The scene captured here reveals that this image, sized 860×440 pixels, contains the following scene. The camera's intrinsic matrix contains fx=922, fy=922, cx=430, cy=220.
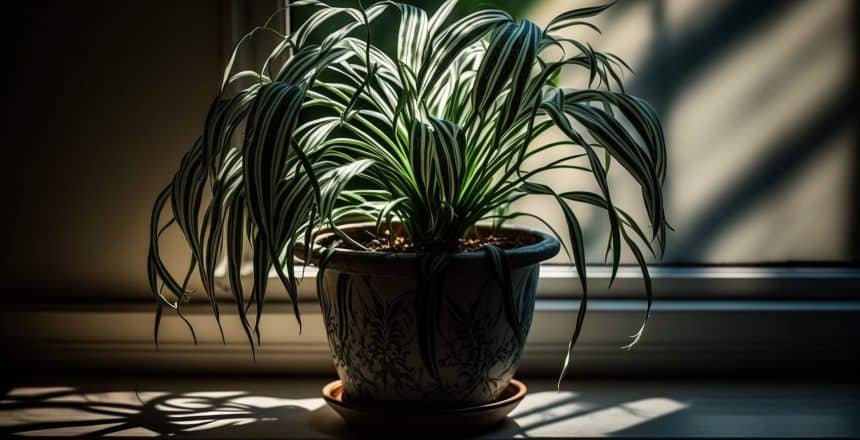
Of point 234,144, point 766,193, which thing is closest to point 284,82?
point 234,144

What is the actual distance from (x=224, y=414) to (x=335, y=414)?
0.16m

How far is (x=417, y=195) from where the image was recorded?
1.16 meters

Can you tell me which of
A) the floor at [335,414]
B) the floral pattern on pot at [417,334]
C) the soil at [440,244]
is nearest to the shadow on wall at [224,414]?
the floor at [335,414]

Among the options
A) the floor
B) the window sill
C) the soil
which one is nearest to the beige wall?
the window sill

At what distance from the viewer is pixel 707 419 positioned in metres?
1.26

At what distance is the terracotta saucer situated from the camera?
1135 millimetres

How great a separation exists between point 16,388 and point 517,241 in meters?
0.79

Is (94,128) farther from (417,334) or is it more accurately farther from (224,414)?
(417,334)

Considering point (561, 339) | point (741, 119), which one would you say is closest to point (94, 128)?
point (561, 339)

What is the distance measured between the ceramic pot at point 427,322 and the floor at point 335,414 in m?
0.11

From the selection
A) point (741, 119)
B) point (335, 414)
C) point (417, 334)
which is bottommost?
point (335, 414)

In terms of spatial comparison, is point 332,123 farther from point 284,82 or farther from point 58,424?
point 58,424

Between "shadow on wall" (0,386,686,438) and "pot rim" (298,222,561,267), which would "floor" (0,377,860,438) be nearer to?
"shadow on wall" (0,386,686,438)

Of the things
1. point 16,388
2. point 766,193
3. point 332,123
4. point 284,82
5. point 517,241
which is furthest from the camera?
point 766,193
